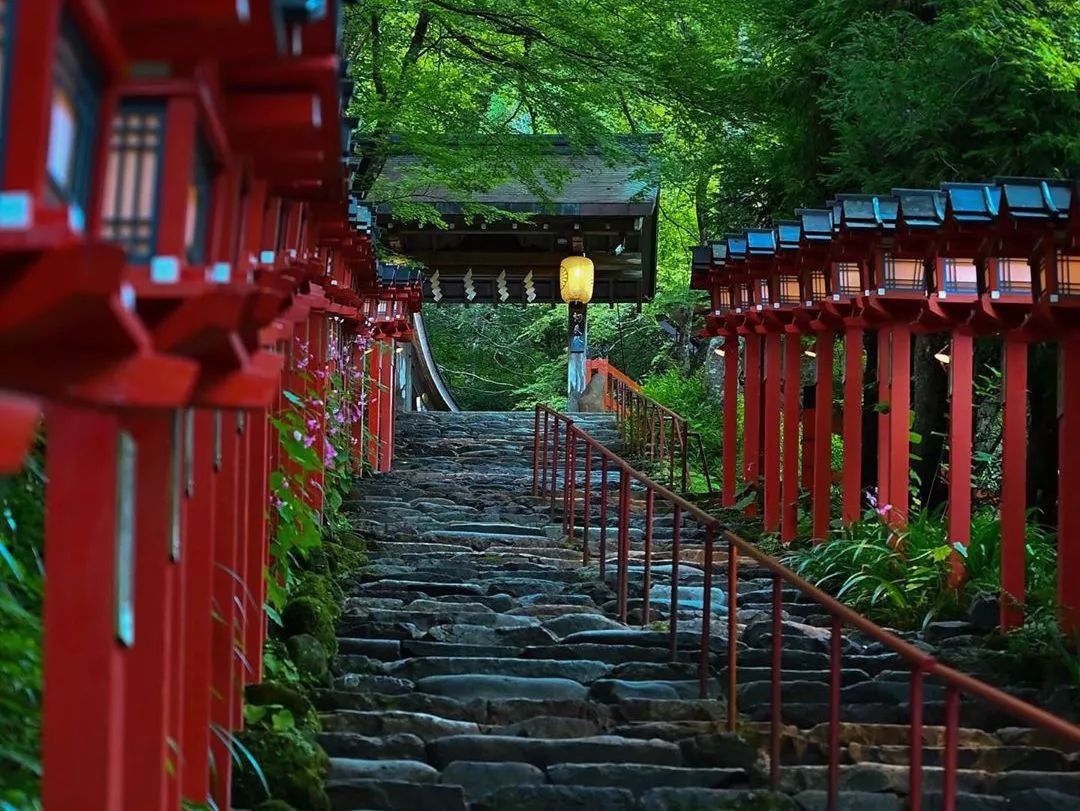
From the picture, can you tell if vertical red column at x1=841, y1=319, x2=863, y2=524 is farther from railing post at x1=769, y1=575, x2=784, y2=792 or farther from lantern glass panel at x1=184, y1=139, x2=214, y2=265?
lantern glass panel at x1=184, y1=139, x2=214, y2=265

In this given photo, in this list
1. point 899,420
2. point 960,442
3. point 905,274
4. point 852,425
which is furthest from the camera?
point 852,425

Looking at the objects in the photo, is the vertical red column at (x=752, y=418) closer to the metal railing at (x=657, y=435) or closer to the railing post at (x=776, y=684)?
the metal railing at (x=657, y=435)

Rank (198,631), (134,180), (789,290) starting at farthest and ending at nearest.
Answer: (789,290), (198,631), (134,180)

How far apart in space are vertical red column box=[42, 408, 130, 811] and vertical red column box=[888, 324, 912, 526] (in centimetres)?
825

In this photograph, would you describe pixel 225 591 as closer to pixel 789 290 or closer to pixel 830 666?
pixel 830 666

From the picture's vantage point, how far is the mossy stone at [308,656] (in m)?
7.44

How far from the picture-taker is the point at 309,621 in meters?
7.87

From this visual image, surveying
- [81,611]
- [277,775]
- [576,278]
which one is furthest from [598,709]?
[576,278]

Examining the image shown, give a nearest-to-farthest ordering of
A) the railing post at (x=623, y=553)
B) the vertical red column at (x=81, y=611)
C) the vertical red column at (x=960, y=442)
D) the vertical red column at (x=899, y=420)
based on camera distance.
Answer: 1. the vertical red column at (x=81, y=611)
2. the railing post at (x=623, y=553)
3. the vertical red column at (x=960, y=442)
4. the vertical red column at (x=899, y=420)

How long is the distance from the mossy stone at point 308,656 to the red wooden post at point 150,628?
402 centimetres

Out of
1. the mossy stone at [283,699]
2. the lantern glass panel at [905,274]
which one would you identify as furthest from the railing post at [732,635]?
the lantern glass panel at [905,274]

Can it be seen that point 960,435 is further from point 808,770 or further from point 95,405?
point 95,405

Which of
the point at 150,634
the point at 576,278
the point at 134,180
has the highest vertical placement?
the point at 576,278

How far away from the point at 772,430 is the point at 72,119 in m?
11.6
